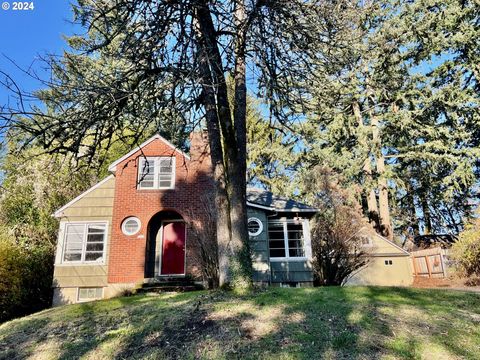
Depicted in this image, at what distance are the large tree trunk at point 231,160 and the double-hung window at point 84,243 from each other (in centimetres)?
843

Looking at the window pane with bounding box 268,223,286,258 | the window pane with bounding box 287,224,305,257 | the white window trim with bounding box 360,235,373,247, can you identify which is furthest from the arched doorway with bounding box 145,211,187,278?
the white window trim with bounding box 360,235,373,247

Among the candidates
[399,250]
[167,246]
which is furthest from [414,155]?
[167,246]

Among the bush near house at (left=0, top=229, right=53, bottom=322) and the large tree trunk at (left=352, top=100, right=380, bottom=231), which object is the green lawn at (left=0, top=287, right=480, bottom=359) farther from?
the large tree trunk at (left=352, top=100, right=380, bottom=231)

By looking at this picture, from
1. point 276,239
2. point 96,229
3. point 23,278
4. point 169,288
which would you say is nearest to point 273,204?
point 276,239

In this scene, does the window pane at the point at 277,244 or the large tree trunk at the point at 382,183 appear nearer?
the window pane at the point at 277,244

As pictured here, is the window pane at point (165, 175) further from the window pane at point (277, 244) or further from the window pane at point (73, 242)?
the window pane at point (277, 244)

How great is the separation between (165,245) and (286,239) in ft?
15.3

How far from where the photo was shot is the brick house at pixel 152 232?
1411 cm

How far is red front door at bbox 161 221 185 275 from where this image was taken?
575 inches

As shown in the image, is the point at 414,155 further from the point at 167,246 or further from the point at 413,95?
the point at 167,246

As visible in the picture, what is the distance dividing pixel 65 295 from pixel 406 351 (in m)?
12.7

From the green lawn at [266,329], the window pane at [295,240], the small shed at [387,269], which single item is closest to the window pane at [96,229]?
the window pane at [295,240]

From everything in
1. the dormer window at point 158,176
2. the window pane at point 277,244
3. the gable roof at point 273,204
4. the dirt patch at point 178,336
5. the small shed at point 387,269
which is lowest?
the dirt patch at point 178,336

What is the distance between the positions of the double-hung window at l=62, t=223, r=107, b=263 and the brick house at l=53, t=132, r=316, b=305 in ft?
0.11
